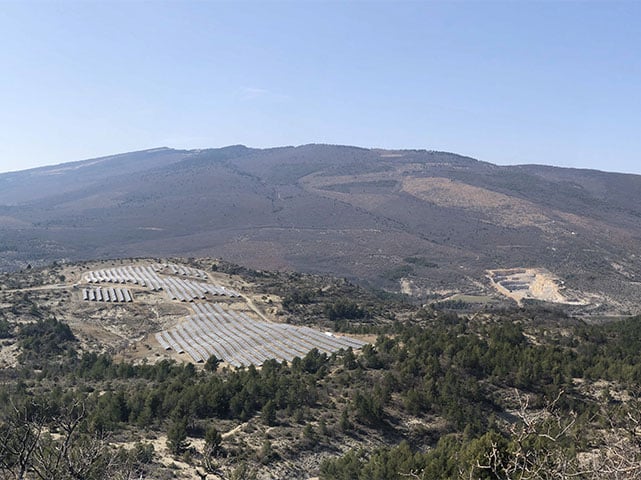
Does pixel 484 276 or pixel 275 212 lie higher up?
pixel 275 212

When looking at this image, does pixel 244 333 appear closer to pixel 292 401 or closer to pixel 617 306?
pixel 292 401

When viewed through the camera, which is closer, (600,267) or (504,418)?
(504,418)

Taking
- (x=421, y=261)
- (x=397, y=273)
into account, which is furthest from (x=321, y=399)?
(x=421, y=261)

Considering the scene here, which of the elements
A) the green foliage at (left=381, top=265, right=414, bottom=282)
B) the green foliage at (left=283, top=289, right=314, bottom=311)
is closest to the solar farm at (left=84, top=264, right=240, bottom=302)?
the green foliage at (left=283, top=289, right=314, bottom=311)

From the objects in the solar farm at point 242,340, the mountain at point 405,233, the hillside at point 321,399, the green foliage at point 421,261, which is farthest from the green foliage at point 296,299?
the green foliage at point 421,261

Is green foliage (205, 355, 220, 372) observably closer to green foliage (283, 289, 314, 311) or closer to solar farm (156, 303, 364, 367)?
solar farm (156, 303, 364, 367)

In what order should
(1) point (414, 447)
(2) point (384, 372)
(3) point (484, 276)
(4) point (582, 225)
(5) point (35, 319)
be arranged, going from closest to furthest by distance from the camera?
(1) point (414, 447) < (2) point (384, 372) < (5) point (35, 319) < (3) point (484, 276) < (4) point (582, 225)

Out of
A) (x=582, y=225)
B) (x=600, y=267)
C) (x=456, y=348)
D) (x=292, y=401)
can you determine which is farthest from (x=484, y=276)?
(x=292, y=401)
